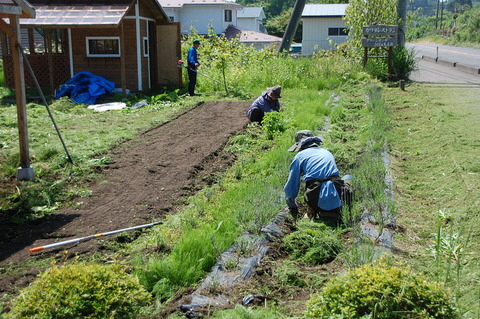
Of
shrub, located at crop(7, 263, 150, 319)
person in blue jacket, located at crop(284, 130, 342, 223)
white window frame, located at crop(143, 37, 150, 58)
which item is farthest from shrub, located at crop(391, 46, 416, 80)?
shrub, located at crop(7, 263, 150, 319)

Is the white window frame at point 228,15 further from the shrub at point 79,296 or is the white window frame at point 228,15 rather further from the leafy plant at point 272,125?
the shrub at point 79,296

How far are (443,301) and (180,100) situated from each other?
13729 mm

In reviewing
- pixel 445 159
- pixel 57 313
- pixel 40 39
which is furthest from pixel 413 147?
pixel 40 39

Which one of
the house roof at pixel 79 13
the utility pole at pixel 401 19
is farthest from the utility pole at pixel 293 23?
the house roof at pixel 79 13

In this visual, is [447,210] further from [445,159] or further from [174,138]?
[174,138]

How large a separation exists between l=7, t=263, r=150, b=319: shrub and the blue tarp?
1310cm

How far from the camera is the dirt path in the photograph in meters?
5.53

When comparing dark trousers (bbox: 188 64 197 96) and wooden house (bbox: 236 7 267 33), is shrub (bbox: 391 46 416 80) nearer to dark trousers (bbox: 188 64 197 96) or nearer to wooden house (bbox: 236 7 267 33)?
dark trousers (bbox: 188 64 197 96)

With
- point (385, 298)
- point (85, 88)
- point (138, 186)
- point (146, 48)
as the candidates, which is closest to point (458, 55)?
point (146, 48)

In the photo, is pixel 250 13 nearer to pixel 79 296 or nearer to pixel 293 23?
pixel 293 23

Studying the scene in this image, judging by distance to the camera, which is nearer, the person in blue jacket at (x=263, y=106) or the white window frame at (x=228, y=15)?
the person in blue jacket at (x=263, y=106)

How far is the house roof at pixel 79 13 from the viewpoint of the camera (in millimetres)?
15875

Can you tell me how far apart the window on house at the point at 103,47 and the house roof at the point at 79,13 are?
109 centimetres

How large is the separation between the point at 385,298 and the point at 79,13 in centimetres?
1584
